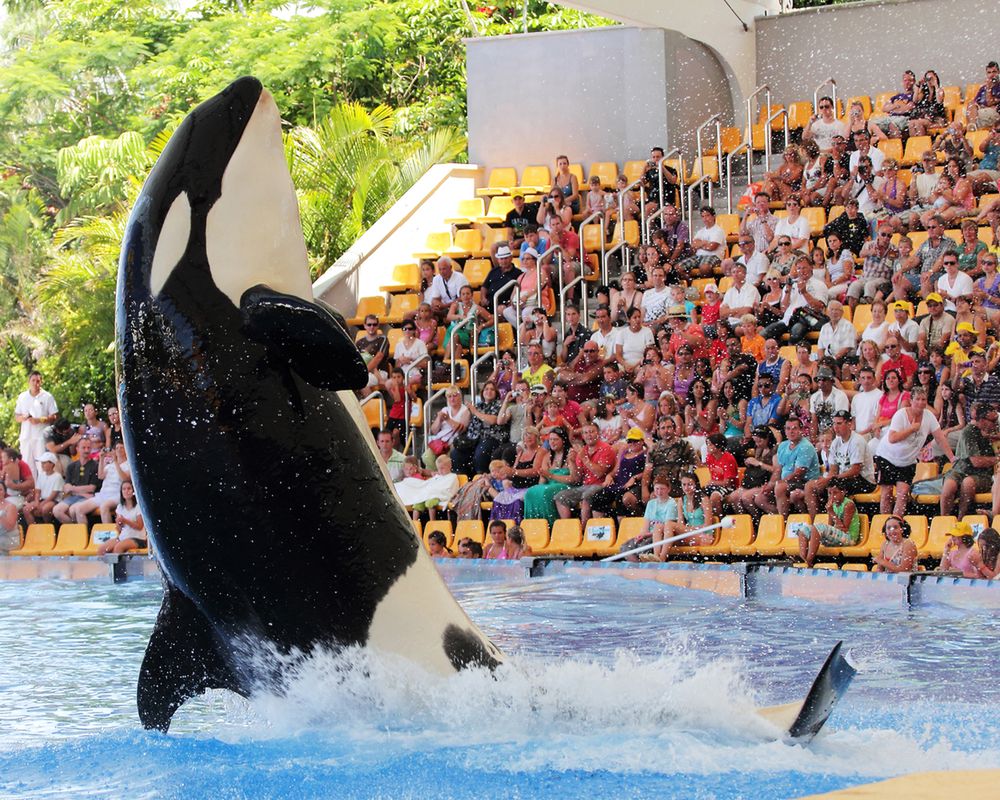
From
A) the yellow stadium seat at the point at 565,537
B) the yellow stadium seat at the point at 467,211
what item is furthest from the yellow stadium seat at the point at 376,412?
the yellow stadium seat at the point at 467,211

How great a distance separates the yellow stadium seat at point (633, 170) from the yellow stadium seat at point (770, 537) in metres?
7.13

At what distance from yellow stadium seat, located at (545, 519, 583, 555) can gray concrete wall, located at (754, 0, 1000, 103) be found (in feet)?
28.5

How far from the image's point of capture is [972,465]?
36.1 feet

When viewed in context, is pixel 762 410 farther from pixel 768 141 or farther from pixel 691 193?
pixel 768 141

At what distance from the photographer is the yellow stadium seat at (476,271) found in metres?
17.3

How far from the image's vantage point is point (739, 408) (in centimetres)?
1282

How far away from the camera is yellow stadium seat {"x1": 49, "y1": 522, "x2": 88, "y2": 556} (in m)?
14.2

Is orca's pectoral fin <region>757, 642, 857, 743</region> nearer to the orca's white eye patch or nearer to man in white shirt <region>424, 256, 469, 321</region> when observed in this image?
the orca's white eye patch

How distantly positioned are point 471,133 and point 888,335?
861cm

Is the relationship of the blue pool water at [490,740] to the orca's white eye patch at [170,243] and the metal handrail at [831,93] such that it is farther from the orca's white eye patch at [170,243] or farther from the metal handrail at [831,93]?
the metal handrail at [831,93]

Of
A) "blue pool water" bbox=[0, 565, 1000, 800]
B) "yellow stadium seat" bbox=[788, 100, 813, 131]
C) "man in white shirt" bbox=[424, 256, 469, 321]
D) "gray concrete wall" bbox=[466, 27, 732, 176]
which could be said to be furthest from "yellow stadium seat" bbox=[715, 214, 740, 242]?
"blue pool water" bbox=[0, 565, 1000, 800]

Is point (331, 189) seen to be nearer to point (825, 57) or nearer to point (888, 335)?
point (825, 57)

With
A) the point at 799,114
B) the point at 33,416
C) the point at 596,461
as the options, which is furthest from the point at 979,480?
the point at 33,416

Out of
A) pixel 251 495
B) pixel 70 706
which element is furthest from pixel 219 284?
pixel 70 706
